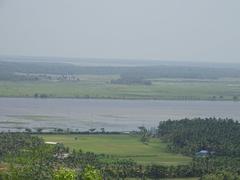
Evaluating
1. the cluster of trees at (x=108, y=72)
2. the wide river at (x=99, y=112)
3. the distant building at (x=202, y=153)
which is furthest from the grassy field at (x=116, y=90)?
the distant building at (x=202, y=153)

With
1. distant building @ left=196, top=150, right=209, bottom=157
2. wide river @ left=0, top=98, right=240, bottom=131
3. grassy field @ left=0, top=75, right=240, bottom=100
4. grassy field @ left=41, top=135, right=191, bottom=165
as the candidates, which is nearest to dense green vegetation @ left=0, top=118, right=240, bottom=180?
grassy field @ left=41, top=135, right=191, bottom=165

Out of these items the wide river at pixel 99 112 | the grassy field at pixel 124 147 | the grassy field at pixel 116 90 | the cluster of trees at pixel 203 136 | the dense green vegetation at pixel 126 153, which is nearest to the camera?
the dense green vegetation at pixel 126 153

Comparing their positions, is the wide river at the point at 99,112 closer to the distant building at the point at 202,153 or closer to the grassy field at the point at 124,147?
the grassy field at the point at 124,147

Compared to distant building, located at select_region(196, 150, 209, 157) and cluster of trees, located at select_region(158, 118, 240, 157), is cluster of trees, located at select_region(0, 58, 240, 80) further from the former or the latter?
distant building, located at select_region(196, 150, 209, 157)

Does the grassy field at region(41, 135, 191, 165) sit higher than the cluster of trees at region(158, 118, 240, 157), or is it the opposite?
the cluster of trees at region(158, 118, 240, 157)

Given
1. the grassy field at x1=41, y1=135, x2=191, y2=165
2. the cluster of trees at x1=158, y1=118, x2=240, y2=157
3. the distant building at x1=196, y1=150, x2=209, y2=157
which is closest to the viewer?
the grassy field at x1=41, y1=135, x2=191, y2=165

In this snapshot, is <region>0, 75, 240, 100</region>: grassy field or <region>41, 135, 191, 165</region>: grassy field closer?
<region>41, 135, 191, 165</region>: grassy field

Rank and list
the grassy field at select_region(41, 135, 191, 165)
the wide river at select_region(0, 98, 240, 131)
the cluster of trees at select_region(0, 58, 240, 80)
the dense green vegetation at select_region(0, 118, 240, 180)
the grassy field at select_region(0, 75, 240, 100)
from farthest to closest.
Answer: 1. the cluster of trees at select_region(0, 58, 240, 80)
2. the grassy field at select_region(0, 75, 240, 100)
3. the wide river at select_region(0, 98, 240, 131)
4. the grassy field at select_region(41, 135, 191, 165)
5. the dense green vegetation at select_region(0, 118, 240, 180)
